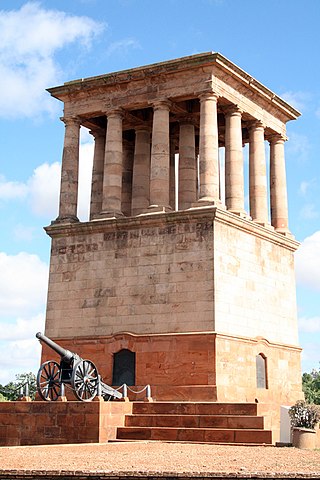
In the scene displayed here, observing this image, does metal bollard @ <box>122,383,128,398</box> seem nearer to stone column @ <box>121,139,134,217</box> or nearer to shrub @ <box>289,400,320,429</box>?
shrub @ <box>289,400,320,429</box>

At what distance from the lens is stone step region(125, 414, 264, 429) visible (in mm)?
25203

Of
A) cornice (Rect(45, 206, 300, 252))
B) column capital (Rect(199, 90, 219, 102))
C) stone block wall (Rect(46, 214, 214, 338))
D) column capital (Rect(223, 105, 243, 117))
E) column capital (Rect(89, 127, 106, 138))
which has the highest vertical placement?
column capital (Rect(89, 127, 106, 138))

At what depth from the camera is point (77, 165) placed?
36.5 m

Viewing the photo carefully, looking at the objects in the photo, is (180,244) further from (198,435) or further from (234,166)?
(198,435)

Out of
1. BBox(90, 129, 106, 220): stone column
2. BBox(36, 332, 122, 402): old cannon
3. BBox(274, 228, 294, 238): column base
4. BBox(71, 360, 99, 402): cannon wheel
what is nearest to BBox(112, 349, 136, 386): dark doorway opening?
BBox(36, 332, 122, 402): old cannon

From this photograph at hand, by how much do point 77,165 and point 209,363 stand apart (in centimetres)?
1272

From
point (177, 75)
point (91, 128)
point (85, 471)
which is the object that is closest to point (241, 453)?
point (85, 471)

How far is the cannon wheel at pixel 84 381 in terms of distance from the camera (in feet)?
89.0

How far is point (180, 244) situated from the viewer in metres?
31.7

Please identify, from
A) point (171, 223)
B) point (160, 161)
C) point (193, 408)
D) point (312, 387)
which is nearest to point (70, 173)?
point (160, 161)

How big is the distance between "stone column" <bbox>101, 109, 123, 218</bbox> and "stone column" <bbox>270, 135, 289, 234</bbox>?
837 cm

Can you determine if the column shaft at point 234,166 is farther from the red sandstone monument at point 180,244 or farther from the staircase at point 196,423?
the staircase at point 196,423

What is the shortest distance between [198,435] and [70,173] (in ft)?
52.4

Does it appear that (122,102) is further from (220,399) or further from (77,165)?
(220,399)
